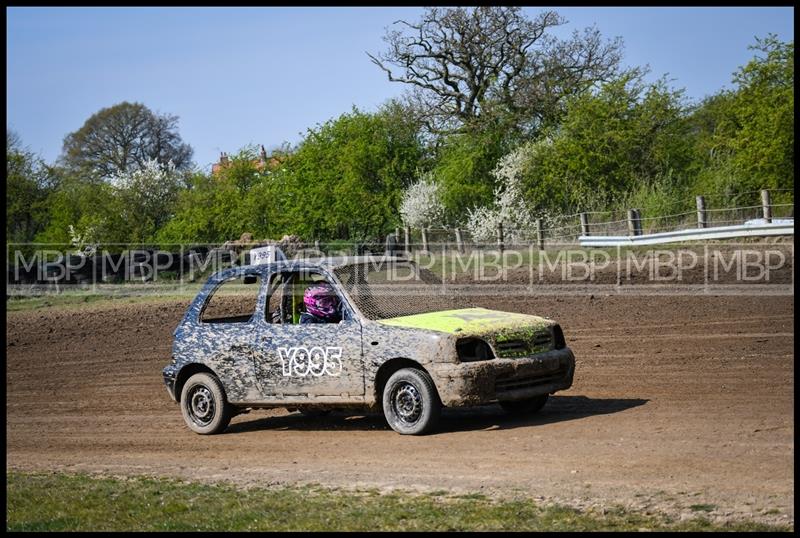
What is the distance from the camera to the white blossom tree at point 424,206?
2206 inches

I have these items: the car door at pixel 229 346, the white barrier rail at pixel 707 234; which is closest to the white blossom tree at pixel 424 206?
the white barrier rail at pixel 707 234

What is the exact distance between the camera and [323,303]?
12.5 m

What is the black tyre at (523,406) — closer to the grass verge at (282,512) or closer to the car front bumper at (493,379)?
the car front bumper at (493,379)

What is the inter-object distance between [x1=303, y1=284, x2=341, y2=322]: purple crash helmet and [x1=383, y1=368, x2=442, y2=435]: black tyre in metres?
1.17

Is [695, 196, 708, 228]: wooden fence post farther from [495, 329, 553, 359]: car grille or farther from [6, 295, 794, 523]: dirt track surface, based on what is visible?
[495, 329, 553, 359]: car grille

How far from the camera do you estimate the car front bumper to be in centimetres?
1115

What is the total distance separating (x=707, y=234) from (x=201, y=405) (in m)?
21.6

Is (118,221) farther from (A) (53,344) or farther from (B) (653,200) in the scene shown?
(A) (53,344)

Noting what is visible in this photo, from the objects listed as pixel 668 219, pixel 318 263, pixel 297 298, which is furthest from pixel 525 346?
pixel 668 219

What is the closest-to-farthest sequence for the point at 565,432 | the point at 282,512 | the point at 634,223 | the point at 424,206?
the point at 282,512, the point at 565,432, the point at 634,223, the point at 424,206

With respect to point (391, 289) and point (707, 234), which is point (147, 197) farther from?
point (391, 289)

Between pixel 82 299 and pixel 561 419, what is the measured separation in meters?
24.6

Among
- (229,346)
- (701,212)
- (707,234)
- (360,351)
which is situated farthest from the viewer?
(701,212)

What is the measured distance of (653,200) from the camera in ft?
131
